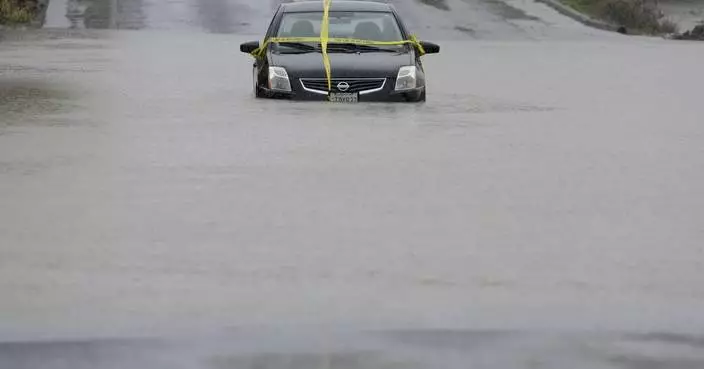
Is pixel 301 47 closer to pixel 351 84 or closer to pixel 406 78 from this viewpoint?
pixel 351 84

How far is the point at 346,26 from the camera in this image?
1795 centimetres

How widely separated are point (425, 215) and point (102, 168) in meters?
3.35

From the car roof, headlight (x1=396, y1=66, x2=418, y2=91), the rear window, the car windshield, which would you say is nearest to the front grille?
headlight (x1=396, y1=66, x2=418, y2=91)

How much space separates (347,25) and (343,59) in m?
1.06

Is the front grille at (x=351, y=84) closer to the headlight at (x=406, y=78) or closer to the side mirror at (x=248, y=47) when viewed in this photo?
the headlight at (x=406, y=78)

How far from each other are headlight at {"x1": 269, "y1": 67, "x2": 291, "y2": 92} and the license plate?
502mm

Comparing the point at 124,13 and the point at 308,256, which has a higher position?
the point at 308,256

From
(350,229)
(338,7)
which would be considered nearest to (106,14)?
(338,7)

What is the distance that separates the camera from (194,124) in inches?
640

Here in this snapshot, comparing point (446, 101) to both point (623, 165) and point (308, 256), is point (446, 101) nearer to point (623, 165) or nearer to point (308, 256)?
point (623, 165)

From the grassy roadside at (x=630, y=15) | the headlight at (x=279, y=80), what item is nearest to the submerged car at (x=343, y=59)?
the headlight at (x=279, y=80)

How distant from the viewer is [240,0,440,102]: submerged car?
55.3 ft

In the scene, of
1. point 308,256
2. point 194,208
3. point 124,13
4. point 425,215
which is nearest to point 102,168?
point 194,208

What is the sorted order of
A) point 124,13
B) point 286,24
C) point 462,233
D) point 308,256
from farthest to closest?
point 124,13, point 286,24, point 462,233, point 308,256
